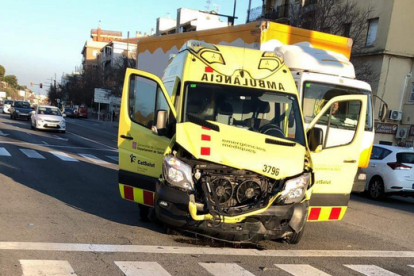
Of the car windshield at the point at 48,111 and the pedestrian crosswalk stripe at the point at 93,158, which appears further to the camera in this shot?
the car windshield at the point at 48,111

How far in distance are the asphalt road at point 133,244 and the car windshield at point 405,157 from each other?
8.16ft

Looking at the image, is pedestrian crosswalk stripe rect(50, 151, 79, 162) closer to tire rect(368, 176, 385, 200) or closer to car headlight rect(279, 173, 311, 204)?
tire rect(368, 176, 385, 200)

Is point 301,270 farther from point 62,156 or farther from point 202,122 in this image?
point 62,156

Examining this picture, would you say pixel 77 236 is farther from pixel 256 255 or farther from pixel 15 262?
pixel 256 255

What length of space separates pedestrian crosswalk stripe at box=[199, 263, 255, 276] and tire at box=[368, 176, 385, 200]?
828 centimetres

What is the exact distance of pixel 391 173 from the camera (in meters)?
11.4

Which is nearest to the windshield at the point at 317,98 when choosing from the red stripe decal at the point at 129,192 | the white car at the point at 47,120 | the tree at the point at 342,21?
the red stripe decal at the point at 129,192

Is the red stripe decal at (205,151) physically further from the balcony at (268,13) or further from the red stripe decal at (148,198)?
the balcony at (268,13)

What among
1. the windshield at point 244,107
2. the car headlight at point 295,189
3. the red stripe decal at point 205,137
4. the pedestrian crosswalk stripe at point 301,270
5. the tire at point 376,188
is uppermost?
the windshield at point 244,107

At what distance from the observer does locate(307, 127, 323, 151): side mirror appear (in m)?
5.93

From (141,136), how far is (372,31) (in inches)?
953

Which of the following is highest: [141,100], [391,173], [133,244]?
[141,100]

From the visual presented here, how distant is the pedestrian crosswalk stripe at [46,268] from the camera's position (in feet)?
13.8

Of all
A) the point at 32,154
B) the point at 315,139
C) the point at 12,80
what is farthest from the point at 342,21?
the point at 12,80
